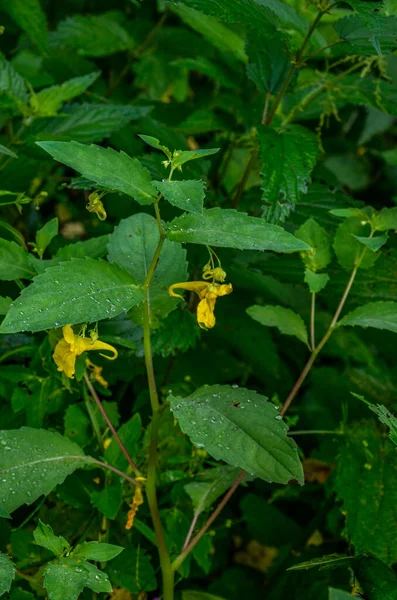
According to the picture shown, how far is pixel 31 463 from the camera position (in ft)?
2.80

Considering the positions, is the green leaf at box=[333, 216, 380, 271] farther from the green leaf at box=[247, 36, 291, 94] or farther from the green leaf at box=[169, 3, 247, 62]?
the green leaf at box=[169, 3, 247, 62]

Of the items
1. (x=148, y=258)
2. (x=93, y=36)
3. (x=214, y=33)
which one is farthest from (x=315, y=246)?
(x=93, y=36)

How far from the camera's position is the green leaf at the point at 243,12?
1.04 metres

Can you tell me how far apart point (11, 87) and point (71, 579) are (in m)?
0.95

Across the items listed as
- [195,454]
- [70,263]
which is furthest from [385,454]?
[70,263]

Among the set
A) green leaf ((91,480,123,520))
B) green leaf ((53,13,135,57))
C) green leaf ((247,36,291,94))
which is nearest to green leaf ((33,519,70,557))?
green leaf ((91,480,123,520))

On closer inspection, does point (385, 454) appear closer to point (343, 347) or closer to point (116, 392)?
point (343, 347)

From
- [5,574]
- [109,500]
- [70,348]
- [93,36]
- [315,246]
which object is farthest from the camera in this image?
[93,36]

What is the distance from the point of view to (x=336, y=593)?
66cm

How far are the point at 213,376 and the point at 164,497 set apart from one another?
0.36 metres

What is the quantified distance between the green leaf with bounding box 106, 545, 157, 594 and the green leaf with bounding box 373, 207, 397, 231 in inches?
24.2

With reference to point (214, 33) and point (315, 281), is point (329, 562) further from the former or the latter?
point (214, 33)

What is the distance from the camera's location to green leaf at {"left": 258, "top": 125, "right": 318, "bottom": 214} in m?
1.11

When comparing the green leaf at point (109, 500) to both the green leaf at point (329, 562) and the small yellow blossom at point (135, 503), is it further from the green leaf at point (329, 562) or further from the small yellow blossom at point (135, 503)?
the green leaf at point (329, 562)
